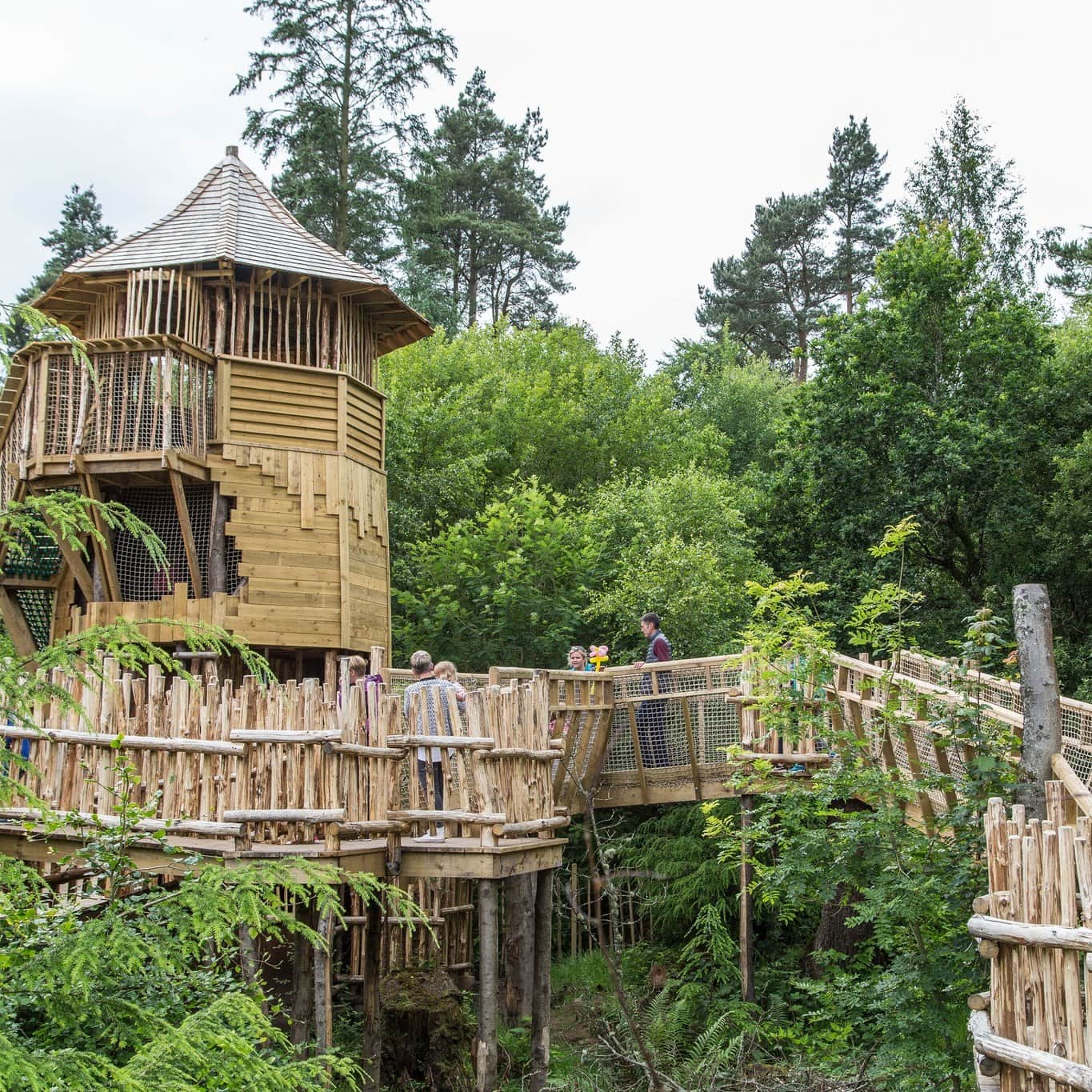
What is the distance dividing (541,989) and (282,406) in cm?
893

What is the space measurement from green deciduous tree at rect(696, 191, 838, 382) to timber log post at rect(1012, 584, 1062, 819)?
→ 3725 cm

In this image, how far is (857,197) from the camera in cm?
4609

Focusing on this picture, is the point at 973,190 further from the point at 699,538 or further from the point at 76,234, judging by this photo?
the point at 76,234

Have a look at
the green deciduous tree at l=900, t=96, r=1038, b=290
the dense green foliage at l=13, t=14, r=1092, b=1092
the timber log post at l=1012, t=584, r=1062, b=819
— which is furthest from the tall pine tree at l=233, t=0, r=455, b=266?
the timber log post at l=1012, t=584, r=1062, b=819

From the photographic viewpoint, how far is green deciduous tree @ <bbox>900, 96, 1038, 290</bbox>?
34531 mm

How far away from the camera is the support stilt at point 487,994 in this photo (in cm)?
1157

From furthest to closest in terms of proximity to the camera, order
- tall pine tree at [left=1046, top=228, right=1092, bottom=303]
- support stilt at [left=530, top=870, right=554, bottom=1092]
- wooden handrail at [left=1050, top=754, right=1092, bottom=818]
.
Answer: tall pine tree at [left=1046, top=228, right=1092, bottom=303] → support stilt at [left=530, top=870, right=554, bottom=1092] → wooden handrail at [left=1050, top=754, right=1092, bottom=818]

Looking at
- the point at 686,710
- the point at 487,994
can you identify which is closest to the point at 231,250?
the point at 686,710

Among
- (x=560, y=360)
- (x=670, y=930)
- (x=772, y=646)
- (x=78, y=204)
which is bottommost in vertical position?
(x=670, y=930)

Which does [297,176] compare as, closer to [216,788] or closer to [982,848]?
[216,788]

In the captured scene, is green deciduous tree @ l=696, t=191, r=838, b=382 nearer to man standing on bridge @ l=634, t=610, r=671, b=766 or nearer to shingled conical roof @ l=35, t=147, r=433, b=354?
shingled conical roof @ l=35, t=147, r=433, b=354

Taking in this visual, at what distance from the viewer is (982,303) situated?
23.0 meters

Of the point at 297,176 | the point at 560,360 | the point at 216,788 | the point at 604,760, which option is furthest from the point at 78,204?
the point at 216,788

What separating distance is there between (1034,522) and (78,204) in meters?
39.4
